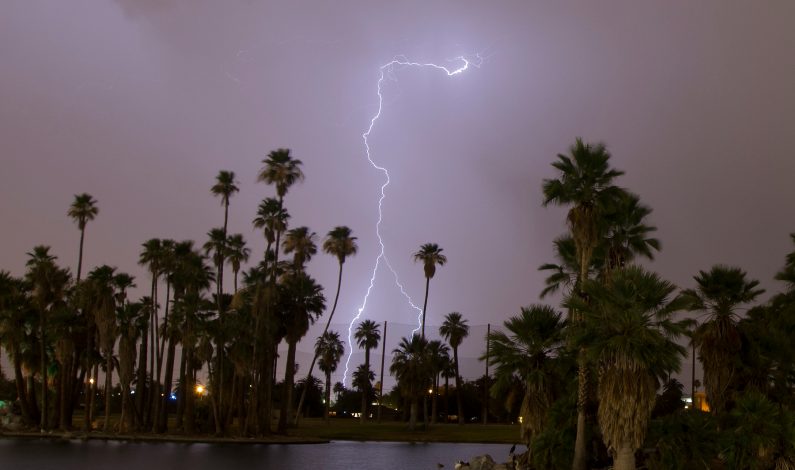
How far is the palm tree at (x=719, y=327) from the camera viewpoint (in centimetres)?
3177

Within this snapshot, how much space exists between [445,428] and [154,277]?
3480 cm

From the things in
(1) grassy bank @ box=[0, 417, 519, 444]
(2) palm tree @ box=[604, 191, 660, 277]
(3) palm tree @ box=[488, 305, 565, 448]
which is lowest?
(1) grassy bank @ box=[0, 417, 519, 444]

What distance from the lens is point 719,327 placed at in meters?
32.4

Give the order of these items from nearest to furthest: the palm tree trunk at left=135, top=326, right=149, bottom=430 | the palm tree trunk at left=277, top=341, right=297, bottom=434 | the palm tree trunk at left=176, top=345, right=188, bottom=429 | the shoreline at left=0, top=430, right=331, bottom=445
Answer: the shoreline at left=0, top=430, right=331, bottom=445, the palm tree trunk at left=135, top=326, right=149, bottom=430, the palm tree trunk at left=277, top=341, right=297, bottom=434, the palm tree trunk at left=176, top=345, right=188, bottom=429

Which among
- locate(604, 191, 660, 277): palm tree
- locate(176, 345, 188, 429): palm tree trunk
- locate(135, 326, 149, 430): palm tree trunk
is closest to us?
locate(604, 191, 660, 277): palm tree

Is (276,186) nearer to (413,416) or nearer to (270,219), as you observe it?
(270,219)

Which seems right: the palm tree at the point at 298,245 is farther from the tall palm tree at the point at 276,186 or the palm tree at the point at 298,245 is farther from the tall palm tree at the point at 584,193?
the tall palm tree at the point at 584,193

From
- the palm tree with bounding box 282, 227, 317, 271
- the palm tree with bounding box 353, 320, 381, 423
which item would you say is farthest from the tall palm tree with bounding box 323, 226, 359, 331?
the palm tree with bounding box 353, 320, 381, 423

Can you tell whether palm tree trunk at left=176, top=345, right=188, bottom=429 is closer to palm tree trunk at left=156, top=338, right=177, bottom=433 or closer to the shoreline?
palm tree trunk at left=156, top=338, right=177, bottom=433

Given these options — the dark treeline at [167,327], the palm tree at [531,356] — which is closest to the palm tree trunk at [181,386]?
the dark treeline at [167,327]

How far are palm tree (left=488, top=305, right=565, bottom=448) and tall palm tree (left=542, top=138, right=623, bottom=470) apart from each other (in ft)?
3.87

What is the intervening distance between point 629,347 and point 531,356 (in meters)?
5.71

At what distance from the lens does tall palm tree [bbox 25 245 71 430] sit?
66.6 meters

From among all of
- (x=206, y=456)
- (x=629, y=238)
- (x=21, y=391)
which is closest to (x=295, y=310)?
(x=21, y=391)
